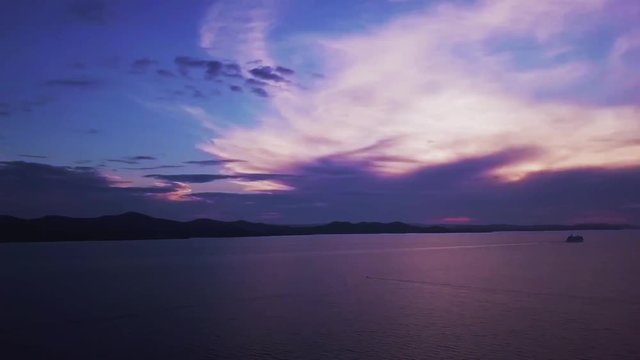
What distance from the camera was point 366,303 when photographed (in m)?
36.8

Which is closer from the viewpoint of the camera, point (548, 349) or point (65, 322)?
point (548, 349)

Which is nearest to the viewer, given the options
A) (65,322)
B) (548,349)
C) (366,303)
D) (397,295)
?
(548,349)

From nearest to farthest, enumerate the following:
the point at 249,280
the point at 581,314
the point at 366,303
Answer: the point at 581,314 → the point at 366,303 → the point at 249,280

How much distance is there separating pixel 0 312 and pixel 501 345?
2805cm

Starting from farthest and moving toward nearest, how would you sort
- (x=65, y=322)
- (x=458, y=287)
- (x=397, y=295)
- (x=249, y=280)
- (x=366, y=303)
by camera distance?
(x=249, y=280) → (x=458, y=287) → (x=397, y=295) → (x=366, y=303) → (x=65, y=322)

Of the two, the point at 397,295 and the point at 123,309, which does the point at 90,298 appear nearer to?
the point at 123,309

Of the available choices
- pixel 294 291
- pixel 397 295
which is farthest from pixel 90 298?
pixel 397 295

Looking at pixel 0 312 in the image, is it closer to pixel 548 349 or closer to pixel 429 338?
pixel 429 338

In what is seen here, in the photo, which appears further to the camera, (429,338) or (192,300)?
(192,300)

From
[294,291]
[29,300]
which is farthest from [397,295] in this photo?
[29,300]

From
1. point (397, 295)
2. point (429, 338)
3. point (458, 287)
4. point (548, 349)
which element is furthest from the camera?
point (458, 287)

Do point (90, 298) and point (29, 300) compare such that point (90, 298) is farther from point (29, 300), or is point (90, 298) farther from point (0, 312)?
point (0, 312)

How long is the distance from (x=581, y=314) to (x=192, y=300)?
2480 cm

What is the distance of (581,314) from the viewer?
32.1 m
